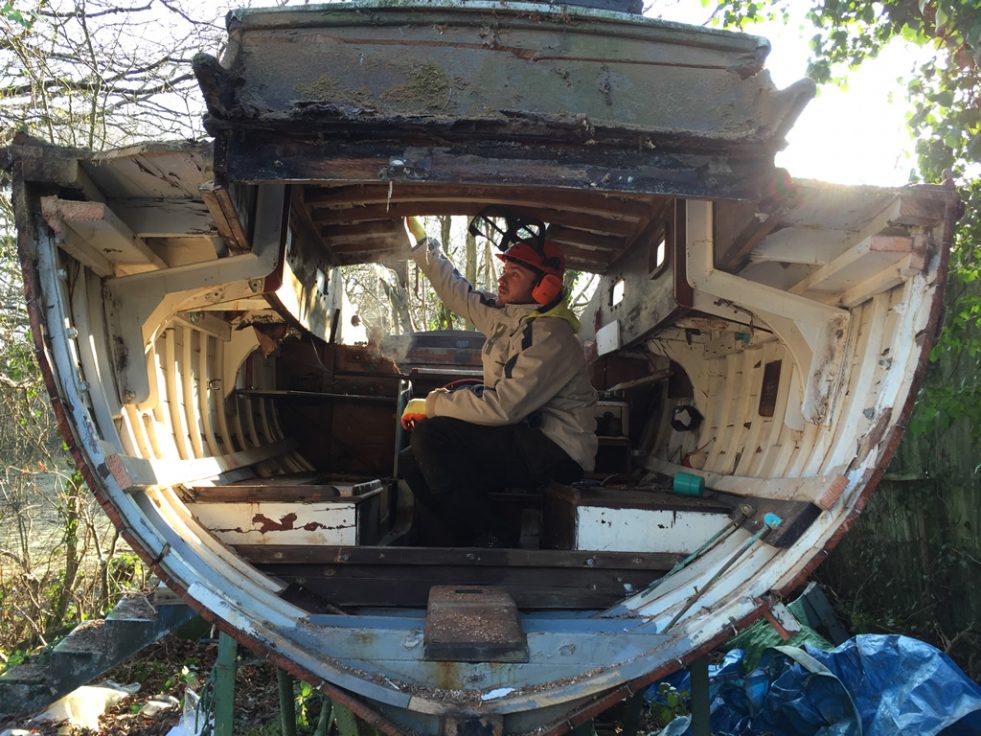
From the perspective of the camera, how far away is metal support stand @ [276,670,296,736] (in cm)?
277

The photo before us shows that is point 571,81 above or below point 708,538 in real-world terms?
above

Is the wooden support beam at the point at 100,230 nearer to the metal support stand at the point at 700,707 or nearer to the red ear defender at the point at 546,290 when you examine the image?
the red ear defender at the point at 546,290

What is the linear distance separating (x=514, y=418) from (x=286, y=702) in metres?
1.48

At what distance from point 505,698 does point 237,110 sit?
200cm

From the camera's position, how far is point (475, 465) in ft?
11.2

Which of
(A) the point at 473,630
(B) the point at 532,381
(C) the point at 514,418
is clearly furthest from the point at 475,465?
(A) the point at 473,630

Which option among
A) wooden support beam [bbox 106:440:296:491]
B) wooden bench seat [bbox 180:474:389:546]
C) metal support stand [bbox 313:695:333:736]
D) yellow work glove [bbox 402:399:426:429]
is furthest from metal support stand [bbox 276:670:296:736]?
yellow work glove [bbox 402:399:426:429]

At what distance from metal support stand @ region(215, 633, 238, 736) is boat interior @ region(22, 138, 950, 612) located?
262mm

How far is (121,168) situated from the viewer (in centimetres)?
244

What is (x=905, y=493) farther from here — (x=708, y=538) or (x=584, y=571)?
(x=584, y=571)

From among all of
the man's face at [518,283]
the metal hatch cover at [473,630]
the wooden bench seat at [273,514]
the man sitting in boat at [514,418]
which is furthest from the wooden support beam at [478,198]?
the metal hatch cover at [473,630]

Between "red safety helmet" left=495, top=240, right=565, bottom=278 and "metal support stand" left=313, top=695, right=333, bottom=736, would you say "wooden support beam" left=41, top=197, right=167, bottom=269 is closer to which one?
"red safety helmet" left=495, top=240, right=565, bottom=278

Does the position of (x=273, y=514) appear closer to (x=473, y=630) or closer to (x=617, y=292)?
(x=473, y=630)

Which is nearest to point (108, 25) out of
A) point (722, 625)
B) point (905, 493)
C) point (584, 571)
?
point (584, 571)
